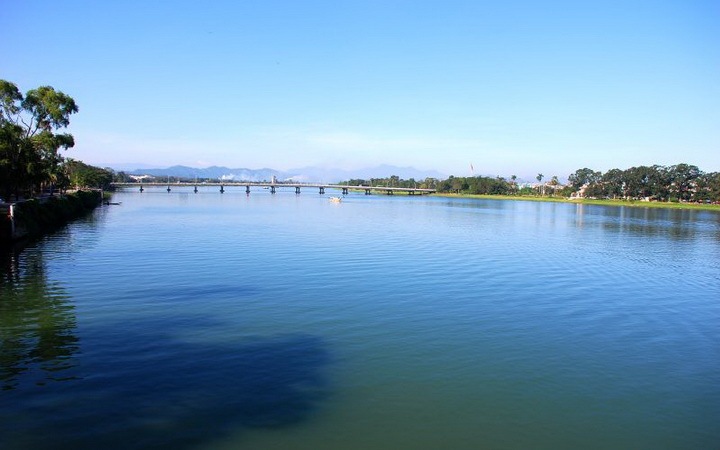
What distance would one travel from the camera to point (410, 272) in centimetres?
1981

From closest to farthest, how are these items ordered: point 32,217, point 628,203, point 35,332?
1. point 35,332
2. point 32,217
3. point 628,203

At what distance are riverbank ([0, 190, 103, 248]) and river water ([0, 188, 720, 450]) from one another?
7747 mm

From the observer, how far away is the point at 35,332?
36.4 feet

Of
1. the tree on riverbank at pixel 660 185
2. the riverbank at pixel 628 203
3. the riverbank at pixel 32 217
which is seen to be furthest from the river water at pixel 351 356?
the tree on riverbank at pixel 660 185

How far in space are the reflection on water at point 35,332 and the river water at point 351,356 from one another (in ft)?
0.18

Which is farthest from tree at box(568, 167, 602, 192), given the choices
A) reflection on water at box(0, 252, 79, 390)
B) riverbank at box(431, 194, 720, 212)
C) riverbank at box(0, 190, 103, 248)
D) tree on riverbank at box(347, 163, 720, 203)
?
reflection on water at box(0, 252, 79, 390)

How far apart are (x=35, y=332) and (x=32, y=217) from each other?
26.2m

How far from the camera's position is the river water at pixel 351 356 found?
725 centimetres

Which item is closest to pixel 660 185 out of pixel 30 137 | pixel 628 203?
pixel 628 203

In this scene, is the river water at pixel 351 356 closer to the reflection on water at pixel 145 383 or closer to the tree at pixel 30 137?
the reflection on water at pixel 145 383

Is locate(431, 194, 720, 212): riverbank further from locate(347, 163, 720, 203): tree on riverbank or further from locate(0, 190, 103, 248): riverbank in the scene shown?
locate(0, 190, 103, 248): riverbank

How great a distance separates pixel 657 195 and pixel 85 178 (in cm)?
12550

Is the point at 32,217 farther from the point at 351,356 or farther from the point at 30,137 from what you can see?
the point at 351,356

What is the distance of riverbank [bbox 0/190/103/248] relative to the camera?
26359 mm
